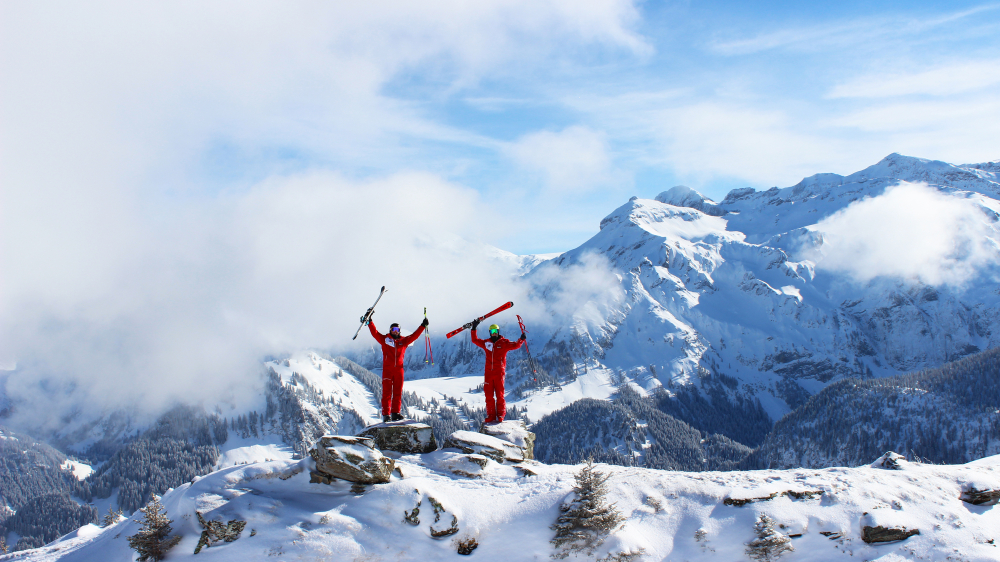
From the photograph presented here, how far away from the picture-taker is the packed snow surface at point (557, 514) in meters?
14.8

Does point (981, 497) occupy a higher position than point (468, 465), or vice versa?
point (468, 465)

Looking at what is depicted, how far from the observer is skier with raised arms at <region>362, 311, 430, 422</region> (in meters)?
22.3

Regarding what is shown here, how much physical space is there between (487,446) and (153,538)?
11809 mm

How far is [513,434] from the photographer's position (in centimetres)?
2400

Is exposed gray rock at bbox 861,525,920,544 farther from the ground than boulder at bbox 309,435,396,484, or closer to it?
closer to it

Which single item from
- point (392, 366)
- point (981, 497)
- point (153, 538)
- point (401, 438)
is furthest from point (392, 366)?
point (981, 497)

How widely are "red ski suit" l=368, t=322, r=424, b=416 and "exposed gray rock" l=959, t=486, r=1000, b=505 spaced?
820 inches

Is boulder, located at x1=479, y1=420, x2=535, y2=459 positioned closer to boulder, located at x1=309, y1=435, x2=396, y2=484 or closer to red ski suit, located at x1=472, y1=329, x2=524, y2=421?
red ski suit, located at x1=472, y1=329, x2=524, y2=421

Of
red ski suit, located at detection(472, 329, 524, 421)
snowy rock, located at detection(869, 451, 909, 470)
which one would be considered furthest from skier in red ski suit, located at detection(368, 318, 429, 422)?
snowy rock, located at detection(869, 451, 909, 470)

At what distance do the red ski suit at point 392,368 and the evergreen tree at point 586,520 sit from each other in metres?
9.37

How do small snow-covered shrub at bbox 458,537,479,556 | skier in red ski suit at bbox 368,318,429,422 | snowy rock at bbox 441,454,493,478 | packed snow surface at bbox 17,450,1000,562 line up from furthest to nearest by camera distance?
skier in red ski suit at bbox 368,318,429,422, snowy rock at bbox 441,454,493,478, small snow-covered shrub at bbox 458,537,479,556, packed snow surface at bbox 17,450,1000,562

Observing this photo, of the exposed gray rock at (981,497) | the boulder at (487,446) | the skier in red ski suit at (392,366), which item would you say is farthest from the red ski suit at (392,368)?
the exposed gray rock at (981,497)

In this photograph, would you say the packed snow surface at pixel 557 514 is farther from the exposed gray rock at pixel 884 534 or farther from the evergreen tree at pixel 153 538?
the evergreen tree at pixel 153 538

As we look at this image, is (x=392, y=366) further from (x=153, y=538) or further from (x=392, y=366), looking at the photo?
(x=153, y=538)
